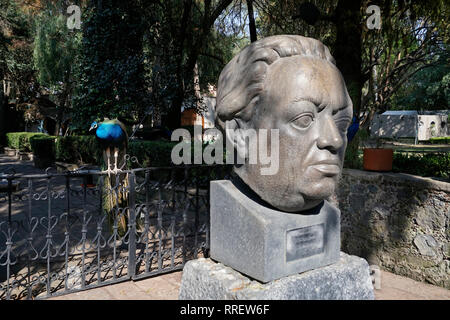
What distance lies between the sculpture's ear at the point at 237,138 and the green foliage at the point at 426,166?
3.23 metres

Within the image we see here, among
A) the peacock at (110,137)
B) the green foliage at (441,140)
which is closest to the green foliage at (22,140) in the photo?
the peacock at (110,137)

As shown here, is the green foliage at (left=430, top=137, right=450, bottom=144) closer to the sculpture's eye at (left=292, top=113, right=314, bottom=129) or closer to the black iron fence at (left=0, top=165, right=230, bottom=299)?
the black iron fence at (left=0, top=165, right=230, bottom=299)

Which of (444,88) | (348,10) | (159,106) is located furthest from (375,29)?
(444,88)

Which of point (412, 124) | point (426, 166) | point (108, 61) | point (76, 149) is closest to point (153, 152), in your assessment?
point (108, 61)

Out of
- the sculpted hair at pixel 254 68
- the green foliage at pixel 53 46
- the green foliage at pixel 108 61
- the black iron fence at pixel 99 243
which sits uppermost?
the green foliage at pixel 53 46

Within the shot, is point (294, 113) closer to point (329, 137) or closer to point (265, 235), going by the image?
point (329, 137)

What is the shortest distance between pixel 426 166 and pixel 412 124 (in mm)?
25674

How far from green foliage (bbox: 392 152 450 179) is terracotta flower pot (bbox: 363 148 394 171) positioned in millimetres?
234

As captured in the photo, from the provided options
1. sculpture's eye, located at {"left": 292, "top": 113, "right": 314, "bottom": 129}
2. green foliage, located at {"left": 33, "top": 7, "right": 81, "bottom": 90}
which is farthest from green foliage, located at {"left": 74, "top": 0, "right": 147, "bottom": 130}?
green foliage, located at {"left": 33, "top": 7, "right": 81, "bottom": 90}

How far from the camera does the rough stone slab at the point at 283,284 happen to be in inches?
93.0

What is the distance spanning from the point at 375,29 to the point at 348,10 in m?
1.09

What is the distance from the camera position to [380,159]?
4785mm

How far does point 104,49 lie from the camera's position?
6.57 meters

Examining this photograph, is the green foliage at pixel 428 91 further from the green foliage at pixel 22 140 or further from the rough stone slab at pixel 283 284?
the rough stone slab at pixel 283 284
